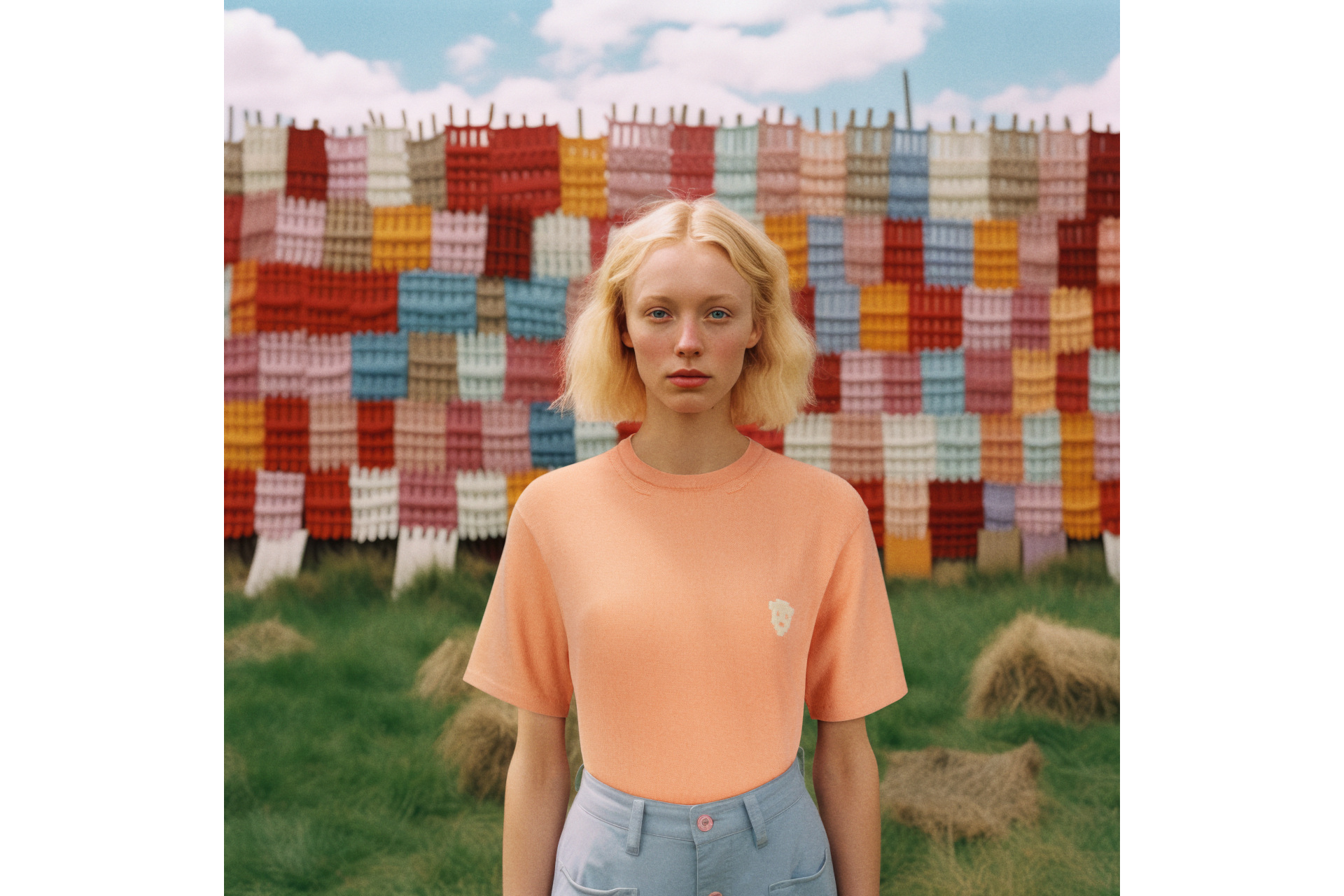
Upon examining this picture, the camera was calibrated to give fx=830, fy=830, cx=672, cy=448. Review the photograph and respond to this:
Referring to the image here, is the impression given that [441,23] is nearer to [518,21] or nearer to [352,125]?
[518,21]

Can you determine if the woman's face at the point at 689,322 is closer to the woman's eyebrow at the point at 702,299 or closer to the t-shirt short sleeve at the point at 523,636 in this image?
the woman's eyebrow at the point at 702,299

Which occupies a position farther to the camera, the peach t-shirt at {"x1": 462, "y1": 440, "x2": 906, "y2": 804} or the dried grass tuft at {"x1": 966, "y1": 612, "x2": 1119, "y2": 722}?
the dried grass tuft at {"x1": 966, "y1": 612, "x2": 1119, "y2": 722}

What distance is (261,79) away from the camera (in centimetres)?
310

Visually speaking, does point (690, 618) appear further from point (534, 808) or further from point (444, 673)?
point (444, 673)


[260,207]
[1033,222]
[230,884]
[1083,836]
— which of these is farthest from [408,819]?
[1033,222]

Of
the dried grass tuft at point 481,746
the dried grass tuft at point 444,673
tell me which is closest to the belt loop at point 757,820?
the dried grass tuft at point 481,746

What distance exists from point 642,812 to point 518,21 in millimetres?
2635

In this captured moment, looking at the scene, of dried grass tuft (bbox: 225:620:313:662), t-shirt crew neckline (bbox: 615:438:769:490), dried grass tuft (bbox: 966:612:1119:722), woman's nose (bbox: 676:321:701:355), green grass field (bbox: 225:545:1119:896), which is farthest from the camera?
dried grass tuft (bbox: 225:620:313:662)

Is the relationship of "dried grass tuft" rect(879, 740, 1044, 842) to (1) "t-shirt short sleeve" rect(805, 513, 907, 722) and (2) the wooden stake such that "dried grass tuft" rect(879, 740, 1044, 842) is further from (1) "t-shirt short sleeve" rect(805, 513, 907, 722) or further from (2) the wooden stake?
(2) the wooden stake

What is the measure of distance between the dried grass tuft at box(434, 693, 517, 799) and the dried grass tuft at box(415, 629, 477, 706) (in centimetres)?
16

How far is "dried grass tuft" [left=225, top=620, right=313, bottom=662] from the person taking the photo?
10.2ft

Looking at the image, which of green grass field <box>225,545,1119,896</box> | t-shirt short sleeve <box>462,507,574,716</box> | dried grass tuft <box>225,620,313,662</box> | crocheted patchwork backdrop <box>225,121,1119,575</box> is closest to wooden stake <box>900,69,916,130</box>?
crocheted patchwork backdrop <box>225,121,1119,575</box>

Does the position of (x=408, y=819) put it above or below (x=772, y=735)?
below

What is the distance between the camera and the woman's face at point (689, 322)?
1.17 meters
